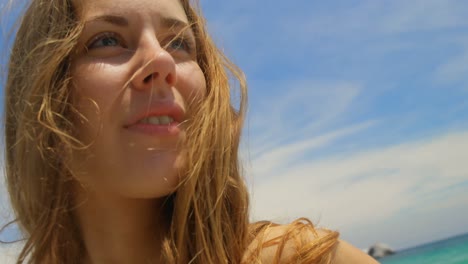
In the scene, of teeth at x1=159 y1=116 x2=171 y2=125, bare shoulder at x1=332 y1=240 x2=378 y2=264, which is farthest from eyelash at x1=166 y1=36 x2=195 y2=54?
bare shoulder at x1=332 y1=240 x2=378 y2=264

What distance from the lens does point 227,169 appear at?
183 centimetres

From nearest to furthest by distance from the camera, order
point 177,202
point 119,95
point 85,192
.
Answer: point 119,95 → point 177,202 → point 85,192

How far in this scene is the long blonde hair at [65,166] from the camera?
1691 millimetres

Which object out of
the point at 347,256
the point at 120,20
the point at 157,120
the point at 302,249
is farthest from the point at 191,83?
the point at 347,256

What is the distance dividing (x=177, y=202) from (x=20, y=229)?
3.20 ft

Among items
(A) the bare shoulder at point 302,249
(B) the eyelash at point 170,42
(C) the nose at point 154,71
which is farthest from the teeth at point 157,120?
(A) the bare shoulder at point 302,249

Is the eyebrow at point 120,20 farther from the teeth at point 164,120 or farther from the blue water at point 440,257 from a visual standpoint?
the blue water at point 440,257

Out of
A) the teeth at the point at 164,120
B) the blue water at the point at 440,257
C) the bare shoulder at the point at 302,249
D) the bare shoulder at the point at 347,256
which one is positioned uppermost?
the teeth at the point at 164,120

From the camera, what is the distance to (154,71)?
162cm

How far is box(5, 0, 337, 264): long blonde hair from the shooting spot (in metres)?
1.69

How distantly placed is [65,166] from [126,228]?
34cm

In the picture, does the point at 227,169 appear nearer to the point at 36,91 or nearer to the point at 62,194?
the point at 62,194

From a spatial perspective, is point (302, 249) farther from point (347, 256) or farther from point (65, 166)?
point (65, 166)

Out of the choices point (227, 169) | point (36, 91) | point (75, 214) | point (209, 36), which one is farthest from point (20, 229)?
point (209, 36)
